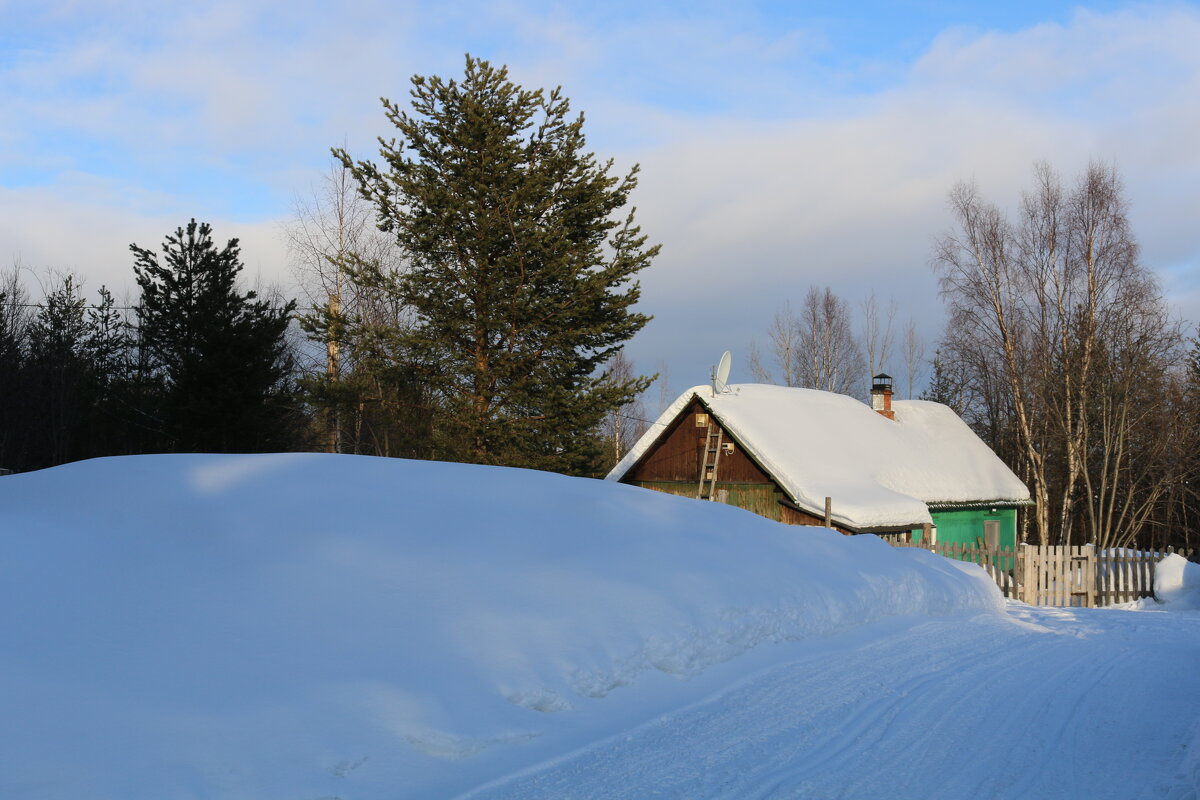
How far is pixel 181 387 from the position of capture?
24.8 meters

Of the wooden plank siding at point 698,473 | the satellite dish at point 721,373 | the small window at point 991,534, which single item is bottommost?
the small window at point 991,534

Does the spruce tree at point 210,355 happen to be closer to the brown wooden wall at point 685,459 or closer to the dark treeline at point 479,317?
the dark treeline at point 479,317

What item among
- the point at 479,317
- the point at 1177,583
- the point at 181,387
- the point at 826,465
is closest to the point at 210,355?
the point at 181,387

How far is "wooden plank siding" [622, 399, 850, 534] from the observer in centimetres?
2159

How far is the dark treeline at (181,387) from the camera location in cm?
2467

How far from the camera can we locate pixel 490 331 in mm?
21984

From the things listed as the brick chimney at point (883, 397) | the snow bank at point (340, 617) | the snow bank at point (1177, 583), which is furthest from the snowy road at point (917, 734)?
the brick chimney at point (883, 397)

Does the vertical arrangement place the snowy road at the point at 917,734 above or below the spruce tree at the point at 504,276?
below

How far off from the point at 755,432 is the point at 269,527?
16148 mm

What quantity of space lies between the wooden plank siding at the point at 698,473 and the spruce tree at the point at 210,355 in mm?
10624

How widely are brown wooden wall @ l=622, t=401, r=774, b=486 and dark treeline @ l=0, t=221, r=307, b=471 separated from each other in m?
9.87

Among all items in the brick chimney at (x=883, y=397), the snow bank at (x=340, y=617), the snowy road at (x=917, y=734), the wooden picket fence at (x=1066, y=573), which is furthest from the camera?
the brick chimney at (x=883, y=397)

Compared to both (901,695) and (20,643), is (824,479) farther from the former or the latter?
(20,643)

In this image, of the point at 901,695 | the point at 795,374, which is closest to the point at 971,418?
the point at 795,374
